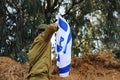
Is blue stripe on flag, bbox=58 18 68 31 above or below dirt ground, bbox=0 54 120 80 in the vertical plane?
above

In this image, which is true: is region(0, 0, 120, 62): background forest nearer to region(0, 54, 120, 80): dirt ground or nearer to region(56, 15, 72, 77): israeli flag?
region(0, 54, 120, 80): dirt ground

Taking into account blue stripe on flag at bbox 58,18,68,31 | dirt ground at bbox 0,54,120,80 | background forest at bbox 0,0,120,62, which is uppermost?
background forest at bbox 0,0,120,62

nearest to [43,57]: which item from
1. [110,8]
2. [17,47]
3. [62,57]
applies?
[62,57]

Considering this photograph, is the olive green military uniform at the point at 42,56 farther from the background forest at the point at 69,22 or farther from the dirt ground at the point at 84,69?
the background forest at the point at 69,22

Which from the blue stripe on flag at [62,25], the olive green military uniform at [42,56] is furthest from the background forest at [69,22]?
the olive green military uniform at [42,56]

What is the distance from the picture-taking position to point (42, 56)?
203 inches

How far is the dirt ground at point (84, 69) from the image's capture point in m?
7.70

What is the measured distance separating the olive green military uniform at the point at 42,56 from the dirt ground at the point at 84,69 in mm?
2452

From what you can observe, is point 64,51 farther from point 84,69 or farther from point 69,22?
point 69,22

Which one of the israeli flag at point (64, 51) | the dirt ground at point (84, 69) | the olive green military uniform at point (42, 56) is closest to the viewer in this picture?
the olive green military uniform at point (42, 56)

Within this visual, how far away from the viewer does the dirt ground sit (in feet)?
25.3

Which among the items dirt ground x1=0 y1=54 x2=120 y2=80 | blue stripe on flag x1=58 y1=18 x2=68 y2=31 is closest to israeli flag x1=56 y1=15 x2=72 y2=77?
blue stripe on flag x1=58 y1=18 x2=68 y2=31

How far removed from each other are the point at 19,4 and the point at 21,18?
457 millimetres

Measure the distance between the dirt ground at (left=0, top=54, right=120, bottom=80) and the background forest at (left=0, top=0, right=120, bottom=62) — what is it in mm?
3273
